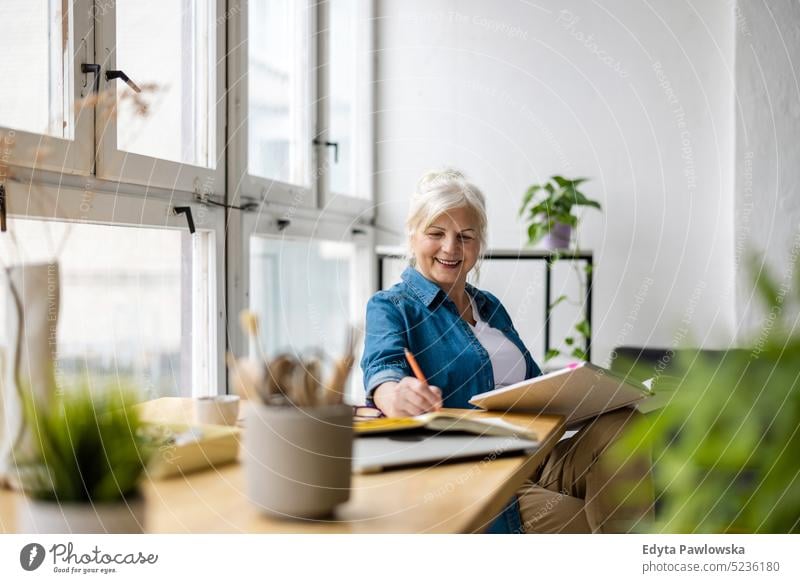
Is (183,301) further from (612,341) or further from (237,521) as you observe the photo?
(612,341)

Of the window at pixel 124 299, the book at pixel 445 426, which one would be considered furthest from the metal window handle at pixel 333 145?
the book at pixel 445 426

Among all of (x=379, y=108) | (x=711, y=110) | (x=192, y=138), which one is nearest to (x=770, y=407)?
(x=192, y=138)

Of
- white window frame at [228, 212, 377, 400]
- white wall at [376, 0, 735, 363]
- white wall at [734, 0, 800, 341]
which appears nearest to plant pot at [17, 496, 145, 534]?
white window frame at [228, 212, 377, 400]

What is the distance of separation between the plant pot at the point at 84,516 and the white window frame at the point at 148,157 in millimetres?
551

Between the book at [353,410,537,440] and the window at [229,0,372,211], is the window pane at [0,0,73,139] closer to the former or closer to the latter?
the window at [229,0,372,211]

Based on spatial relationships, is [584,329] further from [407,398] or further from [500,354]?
[407,398]

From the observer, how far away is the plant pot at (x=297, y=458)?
0.45m

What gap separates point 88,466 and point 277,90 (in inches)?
42.5

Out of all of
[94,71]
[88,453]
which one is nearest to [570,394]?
[88,453]

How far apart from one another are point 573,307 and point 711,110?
0.53 m

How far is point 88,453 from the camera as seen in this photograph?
46 cm

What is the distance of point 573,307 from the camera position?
190 cm

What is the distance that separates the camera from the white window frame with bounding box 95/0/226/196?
0.96 metres
